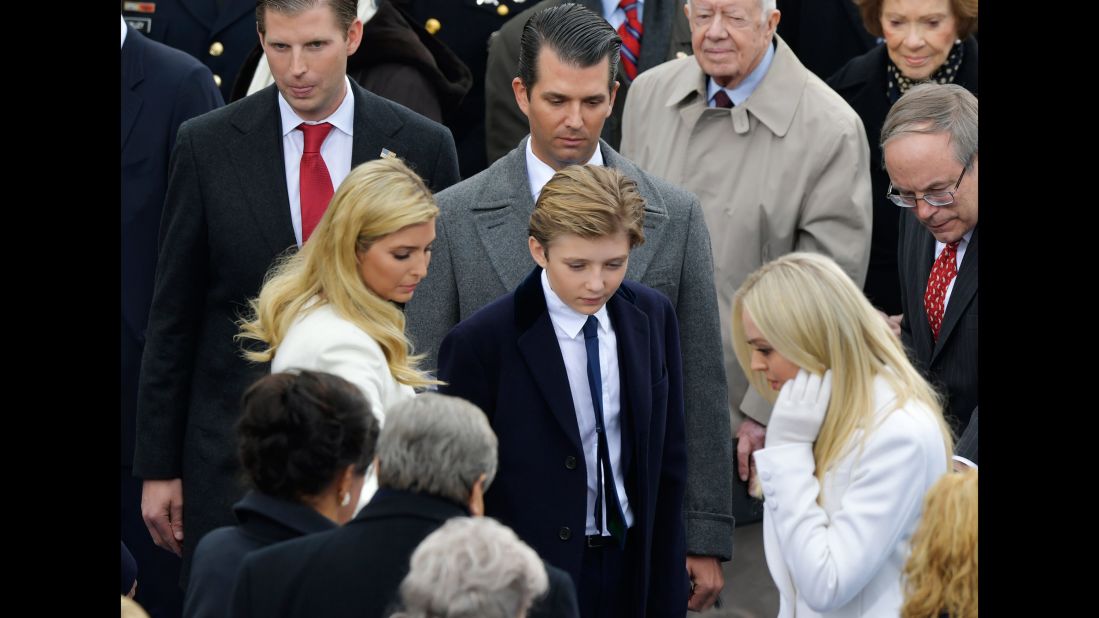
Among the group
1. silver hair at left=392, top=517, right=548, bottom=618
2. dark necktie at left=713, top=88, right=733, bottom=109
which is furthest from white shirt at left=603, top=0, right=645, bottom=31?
silver hair at left=392, top=517, right=548, bottom=618

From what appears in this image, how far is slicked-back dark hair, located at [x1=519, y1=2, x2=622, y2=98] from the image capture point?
526cm

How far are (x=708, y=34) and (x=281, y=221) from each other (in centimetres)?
182

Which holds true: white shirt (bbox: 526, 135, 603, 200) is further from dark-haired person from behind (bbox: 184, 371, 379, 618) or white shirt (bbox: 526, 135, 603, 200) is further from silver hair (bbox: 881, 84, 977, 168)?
dark-haired person from behind (bbox: 184, 371, 379, 618)

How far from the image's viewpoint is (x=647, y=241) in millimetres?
5227

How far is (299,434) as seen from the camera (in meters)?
3.74

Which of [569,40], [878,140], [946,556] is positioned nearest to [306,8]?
[569,40]

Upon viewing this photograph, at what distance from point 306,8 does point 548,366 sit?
167cm

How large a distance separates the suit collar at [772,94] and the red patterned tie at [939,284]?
1039 mm

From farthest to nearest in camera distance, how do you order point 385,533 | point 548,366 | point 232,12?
point 232,12, point 548,366, point 385,533

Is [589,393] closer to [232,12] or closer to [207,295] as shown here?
[207,295]

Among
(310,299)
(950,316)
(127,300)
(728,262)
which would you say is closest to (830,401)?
(950,316)

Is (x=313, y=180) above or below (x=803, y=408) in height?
above

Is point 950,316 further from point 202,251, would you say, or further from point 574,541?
point 202,251

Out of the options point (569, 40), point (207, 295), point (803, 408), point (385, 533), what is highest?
point (569, 40)
